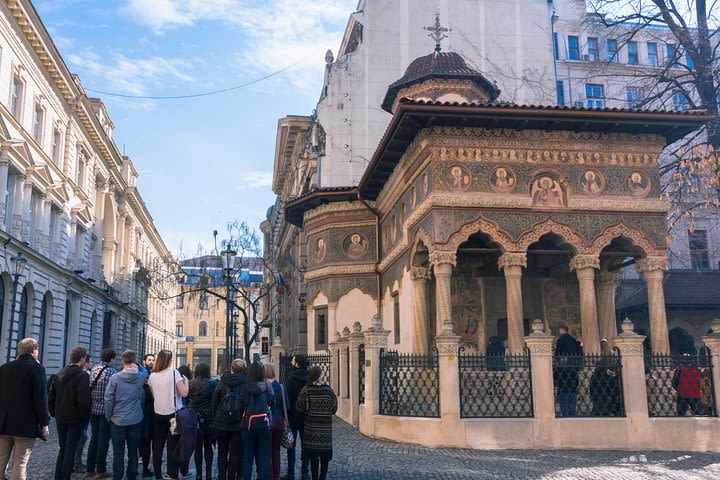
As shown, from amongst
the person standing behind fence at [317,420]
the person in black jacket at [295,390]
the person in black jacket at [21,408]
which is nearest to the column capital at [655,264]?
the person in black jacket at [295,390]

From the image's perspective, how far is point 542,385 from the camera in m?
12.2

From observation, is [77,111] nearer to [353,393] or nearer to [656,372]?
[353,393]

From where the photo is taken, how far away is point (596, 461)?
10.8 meters

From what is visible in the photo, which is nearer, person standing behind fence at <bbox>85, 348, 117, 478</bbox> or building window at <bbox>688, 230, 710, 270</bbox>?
person standing behind fence at <bbox>85, 348, 117, 478</bbox>

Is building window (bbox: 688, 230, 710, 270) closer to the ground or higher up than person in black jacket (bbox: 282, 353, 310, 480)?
higher up

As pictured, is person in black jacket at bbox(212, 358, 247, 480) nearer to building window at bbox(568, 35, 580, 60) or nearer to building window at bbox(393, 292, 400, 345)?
building window at bbox(393, 292, 400, 345)

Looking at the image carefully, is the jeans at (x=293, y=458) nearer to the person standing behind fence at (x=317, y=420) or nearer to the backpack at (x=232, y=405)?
the person standing behind fence at (x=317, y=420)

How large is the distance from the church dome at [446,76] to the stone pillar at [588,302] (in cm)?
826

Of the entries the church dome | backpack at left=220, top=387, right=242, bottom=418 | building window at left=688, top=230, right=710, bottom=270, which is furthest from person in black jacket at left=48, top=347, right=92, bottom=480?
building window at left=688, top=230, right=710, bottom=270

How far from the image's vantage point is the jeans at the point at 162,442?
8625 mm

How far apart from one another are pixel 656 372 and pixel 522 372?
2.67m

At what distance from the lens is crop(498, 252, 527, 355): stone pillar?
14.5 metres

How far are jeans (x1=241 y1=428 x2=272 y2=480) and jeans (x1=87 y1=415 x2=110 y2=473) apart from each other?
229 cm

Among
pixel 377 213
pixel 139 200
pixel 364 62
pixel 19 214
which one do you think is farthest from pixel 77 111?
pixel 139 200
